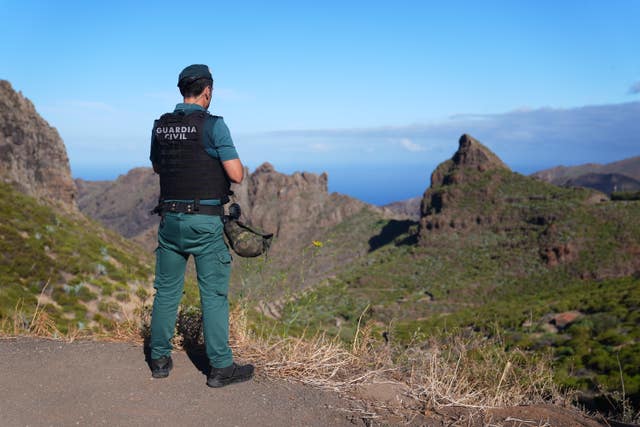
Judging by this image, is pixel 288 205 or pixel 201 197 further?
pixel 288 205

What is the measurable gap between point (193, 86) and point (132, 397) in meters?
2.64

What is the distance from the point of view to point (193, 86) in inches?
167

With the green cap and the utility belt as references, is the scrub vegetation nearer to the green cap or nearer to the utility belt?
the utility belt

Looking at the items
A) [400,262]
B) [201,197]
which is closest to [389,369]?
[201,197]

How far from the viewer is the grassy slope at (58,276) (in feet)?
39.5

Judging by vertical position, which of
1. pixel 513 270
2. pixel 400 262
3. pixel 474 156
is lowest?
pixel 400 262

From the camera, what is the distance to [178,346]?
523cm

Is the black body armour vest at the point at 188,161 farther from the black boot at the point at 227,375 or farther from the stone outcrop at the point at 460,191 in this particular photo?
the stone outcrop at the point at 460,191

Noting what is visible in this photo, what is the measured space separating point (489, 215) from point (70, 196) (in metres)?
45.6

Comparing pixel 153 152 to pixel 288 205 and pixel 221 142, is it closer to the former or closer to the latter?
pixel 221 142

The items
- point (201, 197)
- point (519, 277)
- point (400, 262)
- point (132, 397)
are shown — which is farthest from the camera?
point (400, 262)

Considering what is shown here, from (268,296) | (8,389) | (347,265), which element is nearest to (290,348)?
(268,296)

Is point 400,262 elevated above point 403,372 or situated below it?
below

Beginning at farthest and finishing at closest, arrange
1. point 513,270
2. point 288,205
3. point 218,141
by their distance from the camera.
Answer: point 288,205 → point 513,270 → point 218,141
